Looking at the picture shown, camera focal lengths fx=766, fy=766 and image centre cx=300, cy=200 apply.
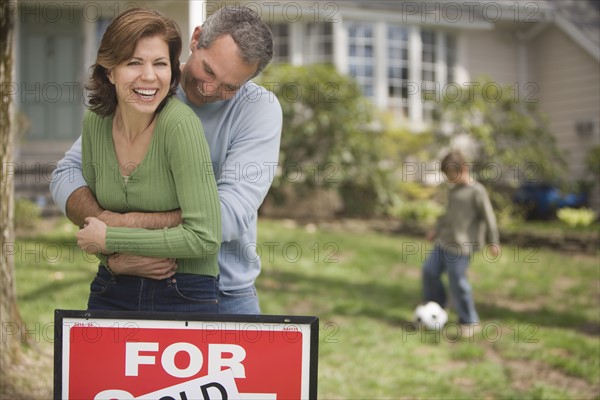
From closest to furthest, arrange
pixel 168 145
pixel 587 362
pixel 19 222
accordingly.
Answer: pixel 168 145 → pixel 587 362 → pixel 19 222

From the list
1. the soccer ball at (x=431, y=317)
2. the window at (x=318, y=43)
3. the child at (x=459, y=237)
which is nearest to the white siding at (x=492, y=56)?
the window at (x=318, y=43)

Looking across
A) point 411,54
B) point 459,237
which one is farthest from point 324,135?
point 459,237

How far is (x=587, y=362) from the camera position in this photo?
18.6ft

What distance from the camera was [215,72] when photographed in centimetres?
239

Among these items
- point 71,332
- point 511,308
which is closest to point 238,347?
point 71,332

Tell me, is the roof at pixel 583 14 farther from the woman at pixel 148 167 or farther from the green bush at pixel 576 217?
the woman at pixel 148 167

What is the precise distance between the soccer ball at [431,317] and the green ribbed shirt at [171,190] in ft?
14.9

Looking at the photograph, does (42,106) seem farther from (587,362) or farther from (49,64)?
(587,362)

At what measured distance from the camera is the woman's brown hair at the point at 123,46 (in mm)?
2256

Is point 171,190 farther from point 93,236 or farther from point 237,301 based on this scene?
point 237,301

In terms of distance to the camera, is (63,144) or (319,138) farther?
(63,144)

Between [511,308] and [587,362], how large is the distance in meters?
2.01

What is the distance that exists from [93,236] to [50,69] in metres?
12.5

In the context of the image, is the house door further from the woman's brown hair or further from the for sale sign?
the for sale sign
